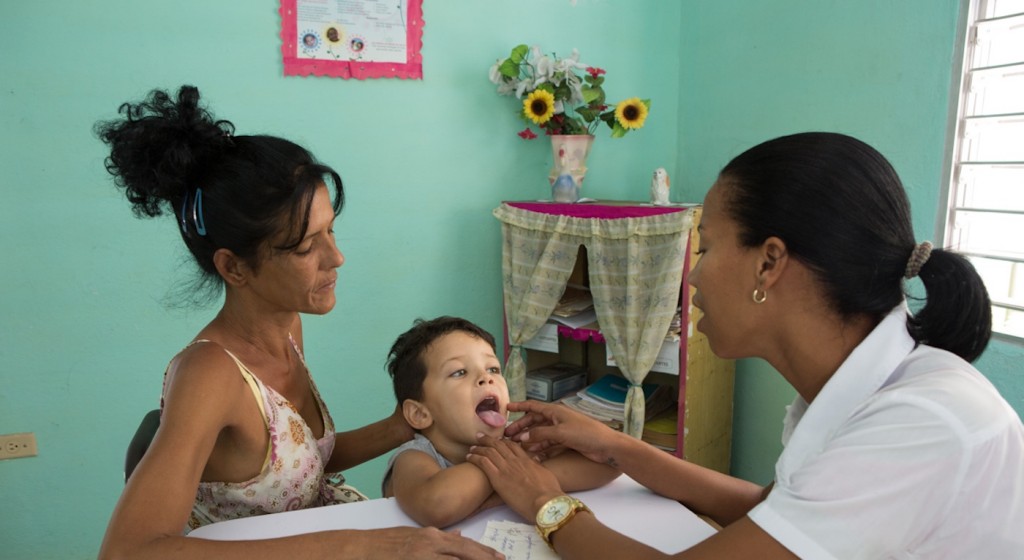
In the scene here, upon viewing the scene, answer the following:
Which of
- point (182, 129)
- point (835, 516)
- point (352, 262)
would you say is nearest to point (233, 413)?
point (182, 129)

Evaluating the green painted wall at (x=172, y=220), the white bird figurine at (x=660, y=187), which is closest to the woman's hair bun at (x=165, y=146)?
the green painted wall at (x=172, y=220)

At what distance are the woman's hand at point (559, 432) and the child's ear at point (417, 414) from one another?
202 mm

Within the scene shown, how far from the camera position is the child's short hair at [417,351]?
5.63 ft

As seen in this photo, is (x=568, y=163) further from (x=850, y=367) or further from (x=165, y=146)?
(x=850, y=367)

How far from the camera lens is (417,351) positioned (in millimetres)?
1739

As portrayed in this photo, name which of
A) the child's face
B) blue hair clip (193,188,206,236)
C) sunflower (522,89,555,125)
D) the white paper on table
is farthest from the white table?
→ sunflower (522,89,555,125)

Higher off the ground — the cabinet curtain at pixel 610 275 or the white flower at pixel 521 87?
the white flower at pixel 521 87

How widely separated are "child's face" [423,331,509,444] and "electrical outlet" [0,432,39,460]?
192cm

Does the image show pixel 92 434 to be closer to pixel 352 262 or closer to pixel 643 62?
pixel 352 262

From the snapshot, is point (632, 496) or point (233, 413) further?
point (632, 496)

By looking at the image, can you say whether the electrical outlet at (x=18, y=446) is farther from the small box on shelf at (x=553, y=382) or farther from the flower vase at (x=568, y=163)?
the flower vase at (x=568, y=163)

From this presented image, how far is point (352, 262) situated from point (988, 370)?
2.41 metres

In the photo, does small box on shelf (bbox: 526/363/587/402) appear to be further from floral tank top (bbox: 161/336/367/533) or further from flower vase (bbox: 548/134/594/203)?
floral tank top (bbox: 161/336/367/533)

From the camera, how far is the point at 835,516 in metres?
0.92
